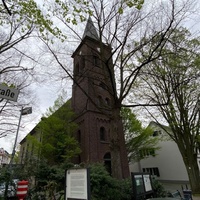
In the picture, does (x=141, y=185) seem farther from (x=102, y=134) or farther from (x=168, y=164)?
(x=168, y=164)

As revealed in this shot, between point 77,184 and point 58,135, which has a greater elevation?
point 58,135

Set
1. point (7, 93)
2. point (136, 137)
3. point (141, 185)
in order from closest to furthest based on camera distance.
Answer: point (7, 93), point (141, 185), point (136, 137)

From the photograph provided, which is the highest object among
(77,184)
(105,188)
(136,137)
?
(136,137)

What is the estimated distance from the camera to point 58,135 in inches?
677

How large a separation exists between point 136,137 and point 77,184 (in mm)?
19543

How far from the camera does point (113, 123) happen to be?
838 cm

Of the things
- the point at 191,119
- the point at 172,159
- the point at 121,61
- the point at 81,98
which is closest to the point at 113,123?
the point at 121,61

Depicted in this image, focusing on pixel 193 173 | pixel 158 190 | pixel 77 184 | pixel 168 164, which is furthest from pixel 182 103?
pixel 168 164

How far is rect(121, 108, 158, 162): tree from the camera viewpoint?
72.0 feet

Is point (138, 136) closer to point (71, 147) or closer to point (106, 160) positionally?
point (106, 160)

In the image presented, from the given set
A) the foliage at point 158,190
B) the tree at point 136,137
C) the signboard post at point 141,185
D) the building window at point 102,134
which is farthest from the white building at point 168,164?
the signboard post at point 141,185

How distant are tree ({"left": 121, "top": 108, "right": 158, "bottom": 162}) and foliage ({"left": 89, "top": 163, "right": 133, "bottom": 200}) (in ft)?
51.9

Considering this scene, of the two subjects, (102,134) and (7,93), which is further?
(102,134)

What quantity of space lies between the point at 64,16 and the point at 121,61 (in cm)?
385
